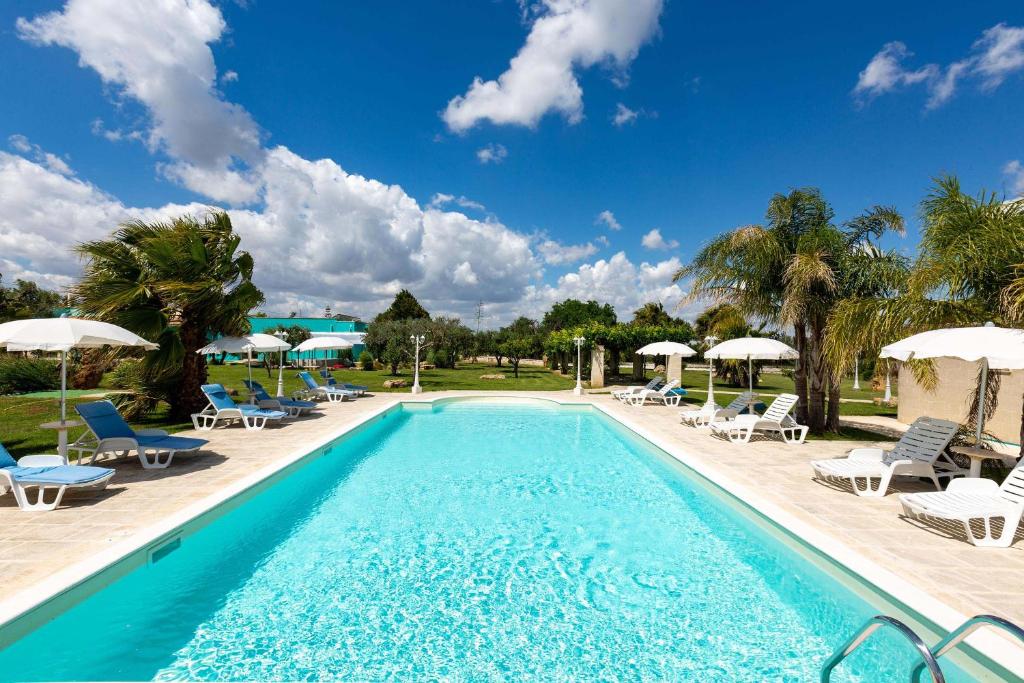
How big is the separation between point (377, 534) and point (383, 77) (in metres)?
15.7

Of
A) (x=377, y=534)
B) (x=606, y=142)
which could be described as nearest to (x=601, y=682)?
(x=377, y=534)

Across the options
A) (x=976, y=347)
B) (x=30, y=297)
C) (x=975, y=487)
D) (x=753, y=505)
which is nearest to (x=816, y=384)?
(x=976, y=347)

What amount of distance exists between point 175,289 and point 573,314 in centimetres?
6161

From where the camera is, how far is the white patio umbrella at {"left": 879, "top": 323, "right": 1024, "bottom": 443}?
505 cm

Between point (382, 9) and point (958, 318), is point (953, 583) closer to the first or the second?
point (958, 318)

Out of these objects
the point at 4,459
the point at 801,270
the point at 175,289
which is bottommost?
the point at 4,459

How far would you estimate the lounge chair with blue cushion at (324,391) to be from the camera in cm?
1678

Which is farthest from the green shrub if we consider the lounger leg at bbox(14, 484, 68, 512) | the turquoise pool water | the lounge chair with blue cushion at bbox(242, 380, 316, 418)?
the turquoise pool water

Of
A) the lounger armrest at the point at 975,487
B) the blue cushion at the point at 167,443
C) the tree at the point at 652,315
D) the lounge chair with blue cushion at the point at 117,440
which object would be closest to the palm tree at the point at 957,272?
the lounger armrest at the point at 975,487

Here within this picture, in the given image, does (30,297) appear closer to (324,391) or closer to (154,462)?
(324,391)

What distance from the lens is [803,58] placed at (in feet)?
46.0

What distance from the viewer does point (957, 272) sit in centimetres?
668

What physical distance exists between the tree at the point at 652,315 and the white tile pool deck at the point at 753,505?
41.3 metres

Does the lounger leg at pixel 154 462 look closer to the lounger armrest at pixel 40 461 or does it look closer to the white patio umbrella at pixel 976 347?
the lounger armrest at pixel 40 461
